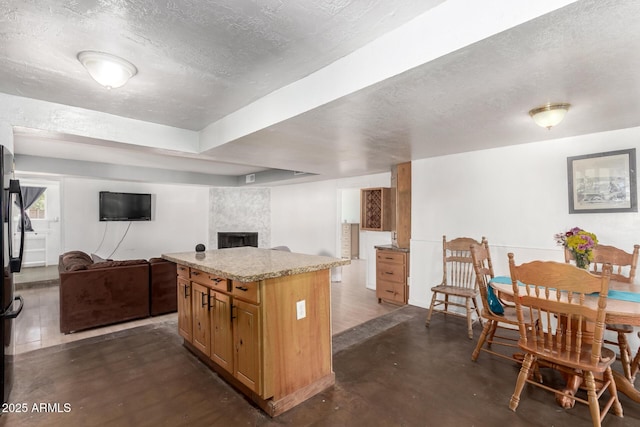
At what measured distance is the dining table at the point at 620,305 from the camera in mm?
1721

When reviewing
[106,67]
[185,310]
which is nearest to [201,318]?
[185,310]

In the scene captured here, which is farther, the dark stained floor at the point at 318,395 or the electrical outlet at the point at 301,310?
the electrical outlet at the point at 301,310

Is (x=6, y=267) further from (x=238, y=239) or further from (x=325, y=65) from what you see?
(x=238, y=239)

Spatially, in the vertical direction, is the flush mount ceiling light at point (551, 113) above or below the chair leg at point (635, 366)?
above

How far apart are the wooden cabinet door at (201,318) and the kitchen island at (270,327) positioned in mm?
16

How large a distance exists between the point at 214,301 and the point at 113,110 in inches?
84.4

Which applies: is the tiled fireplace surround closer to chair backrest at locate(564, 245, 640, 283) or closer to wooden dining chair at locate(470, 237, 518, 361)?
wooden dining chair at locate(470, 237, 518, 361)

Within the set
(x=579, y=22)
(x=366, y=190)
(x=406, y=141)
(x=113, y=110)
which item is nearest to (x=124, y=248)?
(x=113, y=110)

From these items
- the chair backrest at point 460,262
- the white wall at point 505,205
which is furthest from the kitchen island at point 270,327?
the white wall at point 505,205

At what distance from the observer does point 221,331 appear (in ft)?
7.80

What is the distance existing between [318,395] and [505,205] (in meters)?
2.99

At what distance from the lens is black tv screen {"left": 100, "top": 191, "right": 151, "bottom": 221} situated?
655 cm

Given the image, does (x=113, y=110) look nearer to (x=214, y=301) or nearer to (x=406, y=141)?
(x=214, y=301)

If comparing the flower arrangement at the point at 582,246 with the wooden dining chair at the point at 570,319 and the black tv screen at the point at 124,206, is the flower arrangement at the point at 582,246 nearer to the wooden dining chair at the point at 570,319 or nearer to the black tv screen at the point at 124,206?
the wooden dining chair at the point at 570,319
